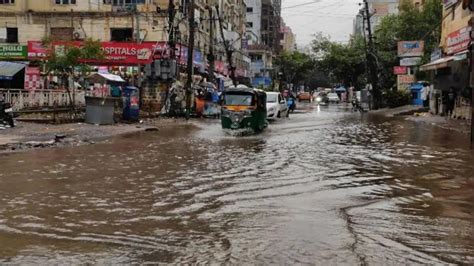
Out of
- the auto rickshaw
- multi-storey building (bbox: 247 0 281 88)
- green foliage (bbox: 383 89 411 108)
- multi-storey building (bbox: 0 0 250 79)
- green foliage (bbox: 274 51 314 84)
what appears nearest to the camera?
the auto rickshaw

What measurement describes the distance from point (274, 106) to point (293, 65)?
67.2 meters

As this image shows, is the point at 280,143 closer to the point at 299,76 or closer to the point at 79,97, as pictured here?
the point at 79,97

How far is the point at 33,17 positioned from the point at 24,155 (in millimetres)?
33084

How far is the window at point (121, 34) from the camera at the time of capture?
44719mm

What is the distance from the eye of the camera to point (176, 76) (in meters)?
36.7

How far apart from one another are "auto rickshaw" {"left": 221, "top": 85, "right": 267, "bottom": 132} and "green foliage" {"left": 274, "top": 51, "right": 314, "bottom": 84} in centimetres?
7472

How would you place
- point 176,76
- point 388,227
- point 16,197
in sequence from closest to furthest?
point 388,227 → point 16,197 → point 176,76

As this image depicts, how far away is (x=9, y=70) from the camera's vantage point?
34062 mm

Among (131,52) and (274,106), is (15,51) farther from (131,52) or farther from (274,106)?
(274,106)

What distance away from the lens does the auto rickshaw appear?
A: 77.5 feet

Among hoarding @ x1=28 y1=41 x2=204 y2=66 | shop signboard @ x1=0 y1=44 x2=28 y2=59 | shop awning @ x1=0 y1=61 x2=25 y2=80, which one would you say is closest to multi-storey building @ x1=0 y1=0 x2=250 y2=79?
shop signboard @ x1=0 y1=44 x2=28 y2=59

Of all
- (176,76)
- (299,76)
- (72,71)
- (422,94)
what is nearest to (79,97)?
(72,71)

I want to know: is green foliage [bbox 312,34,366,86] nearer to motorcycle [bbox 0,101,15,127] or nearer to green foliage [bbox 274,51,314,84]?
green foliage [bbox 274,51,314,84]

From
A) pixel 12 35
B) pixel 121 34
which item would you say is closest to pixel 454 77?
pixel 121 34
